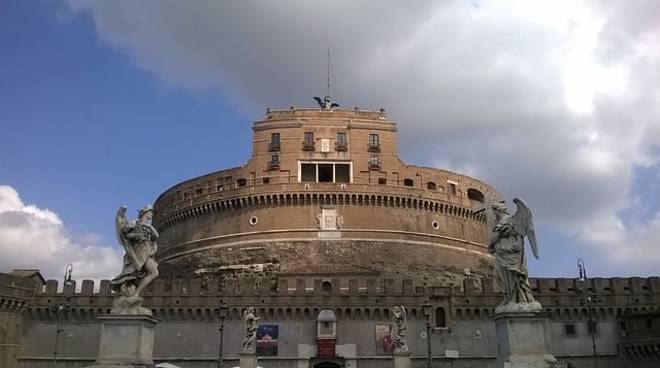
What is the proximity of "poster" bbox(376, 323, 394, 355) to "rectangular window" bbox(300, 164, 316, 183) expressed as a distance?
55.8 feet

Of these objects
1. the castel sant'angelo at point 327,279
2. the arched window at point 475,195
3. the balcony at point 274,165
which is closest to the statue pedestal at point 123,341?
the castel sant'angelo at point 327,279

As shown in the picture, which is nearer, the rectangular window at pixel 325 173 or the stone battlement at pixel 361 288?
the stone battlement at pixel 361 288

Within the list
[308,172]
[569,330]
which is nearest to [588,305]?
[569,330]

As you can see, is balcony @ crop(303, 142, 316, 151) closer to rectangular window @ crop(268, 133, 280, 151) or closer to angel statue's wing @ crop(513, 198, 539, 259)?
rectangular window @ crop(268, 133, 280, 151)

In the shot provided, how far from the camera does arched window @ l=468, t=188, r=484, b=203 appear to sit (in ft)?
197

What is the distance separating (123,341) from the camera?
35.3 ft

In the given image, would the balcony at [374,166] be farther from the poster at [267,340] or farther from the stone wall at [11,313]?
the stone wall at [11,313]

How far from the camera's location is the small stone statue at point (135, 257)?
11.1 m

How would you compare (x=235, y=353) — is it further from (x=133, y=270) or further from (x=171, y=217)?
(x=133, y=270)

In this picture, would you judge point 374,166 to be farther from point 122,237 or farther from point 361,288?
point 122,237

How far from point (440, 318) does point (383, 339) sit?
4113 mm

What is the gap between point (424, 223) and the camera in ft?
181

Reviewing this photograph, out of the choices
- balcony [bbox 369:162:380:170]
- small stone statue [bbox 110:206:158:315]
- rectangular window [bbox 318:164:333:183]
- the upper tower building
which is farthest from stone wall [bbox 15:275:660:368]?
small stone statue [bbox 110:206:158:315]

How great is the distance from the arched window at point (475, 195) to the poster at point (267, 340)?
84.1 ft
